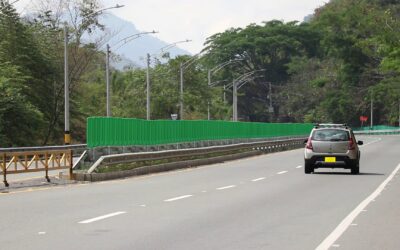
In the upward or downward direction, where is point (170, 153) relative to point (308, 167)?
upward

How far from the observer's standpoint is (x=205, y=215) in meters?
13.8

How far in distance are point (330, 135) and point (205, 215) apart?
45.6ft

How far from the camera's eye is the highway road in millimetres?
10523

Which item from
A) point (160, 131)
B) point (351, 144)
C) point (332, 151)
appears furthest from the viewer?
point (160, 131)

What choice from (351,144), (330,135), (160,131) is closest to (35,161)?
(330,135)

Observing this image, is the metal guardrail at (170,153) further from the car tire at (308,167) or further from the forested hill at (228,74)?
the forested hill at (228,74)

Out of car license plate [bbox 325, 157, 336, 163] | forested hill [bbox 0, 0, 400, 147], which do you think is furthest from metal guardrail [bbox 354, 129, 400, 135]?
car license plate [bbox 325, 157, 336, 163]

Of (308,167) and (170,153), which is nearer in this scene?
(308,167)

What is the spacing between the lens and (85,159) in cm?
2645

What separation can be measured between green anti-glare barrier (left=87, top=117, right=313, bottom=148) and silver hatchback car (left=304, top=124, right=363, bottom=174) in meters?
7.40

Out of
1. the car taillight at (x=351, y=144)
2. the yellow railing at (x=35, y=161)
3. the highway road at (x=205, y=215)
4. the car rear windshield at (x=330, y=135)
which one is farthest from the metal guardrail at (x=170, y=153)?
the car taillight at (x=351, y=144)

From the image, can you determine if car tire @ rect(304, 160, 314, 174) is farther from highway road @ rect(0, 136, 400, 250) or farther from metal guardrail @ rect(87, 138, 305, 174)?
metal guardrail @ rect(87, 138, 305, 174)

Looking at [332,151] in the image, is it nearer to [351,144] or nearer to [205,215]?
[351,144]

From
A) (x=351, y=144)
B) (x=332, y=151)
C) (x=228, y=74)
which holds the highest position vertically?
(x=228, y=74)
